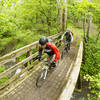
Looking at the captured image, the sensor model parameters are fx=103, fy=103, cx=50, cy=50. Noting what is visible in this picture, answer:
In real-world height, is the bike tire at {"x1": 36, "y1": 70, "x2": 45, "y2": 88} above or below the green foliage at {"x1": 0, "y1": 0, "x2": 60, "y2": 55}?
below

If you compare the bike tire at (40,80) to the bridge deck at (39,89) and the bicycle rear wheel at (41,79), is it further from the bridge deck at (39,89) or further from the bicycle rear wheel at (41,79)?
the bridge deck at (39,89)

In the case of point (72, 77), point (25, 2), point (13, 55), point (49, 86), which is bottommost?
point (49, 86)

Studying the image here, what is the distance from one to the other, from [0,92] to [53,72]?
9.21ft

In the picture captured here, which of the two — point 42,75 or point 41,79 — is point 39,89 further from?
point 42,75

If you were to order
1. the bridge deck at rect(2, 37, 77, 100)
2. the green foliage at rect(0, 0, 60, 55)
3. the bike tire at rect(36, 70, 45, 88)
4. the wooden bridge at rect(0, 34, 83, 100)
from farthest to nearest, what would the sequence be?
the green foliage at rect(0, 0, 60, 55) → the bike tire at rect(36, 70, 45, 88) → the bridge deck at rect(2, 37, 77, 100) → the wooden bridge at rect(0, 34, 83, 100)

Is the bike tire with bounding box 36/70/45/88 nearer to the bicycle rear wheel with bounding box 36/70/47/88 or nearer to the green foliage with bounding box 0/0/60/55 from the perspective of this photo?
the bicycle rear wheel with bounding box 36/70/47/88

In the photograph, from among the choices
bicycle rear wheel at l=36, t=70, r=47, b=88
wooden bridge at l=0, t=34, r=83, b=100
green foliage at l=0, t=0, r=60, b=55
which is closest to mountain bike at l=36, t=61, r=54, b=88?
bicycle rear wheel at l=36, t=70, r=47, b=88

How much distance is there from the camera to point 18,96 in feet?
12.5

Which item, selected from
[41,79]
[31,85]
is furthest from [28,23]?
[31,85]

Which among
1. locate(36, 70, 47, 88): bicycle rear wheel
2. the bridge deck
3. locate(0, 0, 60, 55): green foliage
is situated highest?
locate(0, 0, 60, 55): green foliage

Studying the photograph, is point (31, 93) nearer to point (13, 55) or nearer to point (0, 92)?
point (0, 92)

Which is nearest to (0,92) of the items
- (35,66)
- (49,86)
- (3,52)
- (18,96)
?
(18,96)

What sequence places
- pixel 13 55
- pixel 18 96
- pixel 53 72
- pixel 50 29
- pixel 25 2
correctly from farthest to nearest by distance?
pixel 50 29 < pixel 25 2 < pixel 53 72 < pixel 13 55 < pixel 18 96

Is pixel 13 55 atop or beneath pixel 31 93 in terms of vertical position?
atop
